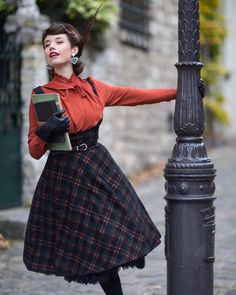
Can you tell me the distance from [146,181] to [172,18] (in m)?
3.25

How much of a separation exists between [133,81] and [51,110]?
274 inches

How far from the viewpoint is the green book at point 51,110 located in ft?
11.6

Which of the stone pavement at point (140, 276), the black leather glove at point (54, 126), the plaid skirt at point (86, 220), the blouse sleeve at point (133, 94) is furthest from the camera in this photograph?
the stone pavement at point (140, 276)

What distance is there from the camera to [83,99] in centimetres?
370

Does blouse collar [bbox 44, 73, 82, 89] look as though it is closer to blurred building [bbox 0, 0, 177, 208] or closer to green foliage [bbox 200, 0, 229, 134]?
blurred building [bbox 0, 0, 177, 208]

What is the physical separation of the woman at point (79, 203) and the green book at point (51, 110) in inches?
2.0

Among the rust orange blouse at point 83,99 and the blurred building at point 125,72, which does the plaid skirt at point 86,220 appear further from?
the blurred building at point 125,72

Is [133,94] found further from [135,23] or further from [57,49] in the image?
[135,23]

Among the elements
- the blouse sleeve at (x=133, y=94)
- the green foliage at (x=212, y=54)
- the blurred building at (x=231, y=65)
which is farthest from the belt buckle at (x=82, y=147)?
the blurred building at (x=231, y=65)

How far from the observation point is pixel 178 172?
12.3 ft

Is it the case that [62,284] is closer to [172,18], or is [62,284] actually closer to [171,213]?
[171,213]

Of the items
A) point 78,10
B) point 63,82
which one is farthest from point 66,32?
point 78,10

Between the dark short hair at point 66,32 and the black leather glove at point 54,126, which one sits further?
the dark short hair at point 66,32

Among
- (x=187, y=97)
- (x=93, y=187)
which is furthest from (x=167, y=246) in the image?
(x=187, y=97)
